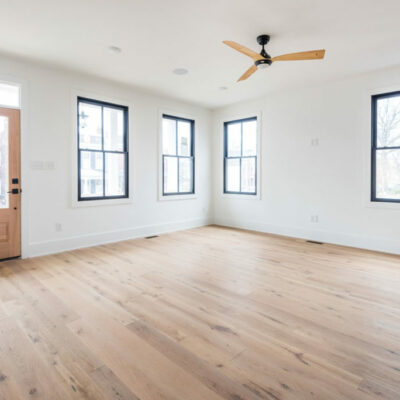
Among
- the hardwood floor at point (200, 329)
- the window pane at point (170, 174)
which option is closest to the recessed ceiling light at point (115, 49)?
the window pane at point (170, 174)

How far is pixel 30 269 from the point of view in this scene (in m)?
3.61

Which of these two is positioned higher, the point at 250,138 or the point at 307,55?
the point at 307,55

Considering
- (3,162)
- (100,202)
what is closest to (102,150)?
(100,202)

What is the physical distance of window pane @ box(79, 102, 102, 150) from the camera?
4.72 meters

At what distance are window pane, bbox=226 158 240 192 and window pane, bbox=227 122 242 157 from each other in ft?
0.55

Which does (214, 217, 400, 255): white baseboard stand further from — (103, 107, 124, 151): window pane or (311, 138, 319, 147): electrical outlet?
(103, 107, 124, 151): window pane

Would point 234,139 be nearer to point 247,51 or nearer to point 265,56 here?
point 265,56

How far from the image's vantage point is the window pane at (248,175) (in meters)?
6.20

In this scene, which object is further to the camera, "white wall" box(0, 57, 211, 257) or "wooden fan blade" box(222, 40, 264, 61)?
"white wall" box(0, 57, 211, 257)

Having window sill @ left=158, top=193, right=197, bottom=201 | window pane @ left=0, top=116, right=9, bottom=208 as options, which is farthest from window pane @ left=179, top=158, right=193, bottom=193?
window pane @ left=0, top=116, right=9, bottom=208

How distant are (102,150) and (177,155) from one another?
1.79m

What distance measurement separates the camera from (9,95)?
3986 mm

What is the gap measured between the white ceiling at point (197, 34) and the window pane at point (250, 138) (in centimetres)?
155

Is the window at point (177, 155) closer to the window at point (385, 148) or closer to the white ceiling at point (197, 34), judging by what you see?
the white ceiling at point (197, 34)
